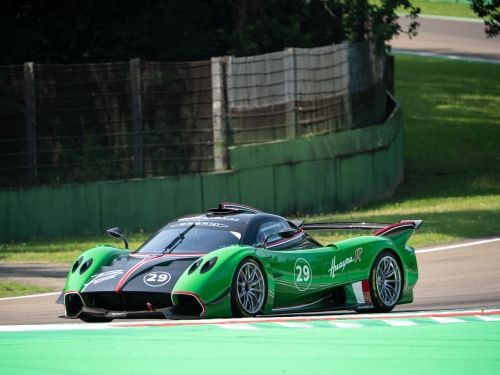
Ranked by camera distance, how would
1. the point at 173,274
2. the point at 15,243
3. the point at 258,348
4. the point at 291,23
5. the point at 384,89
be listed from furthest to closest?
the point at 384,89, the point at 291,23, the point at 15,243, the point at 173,274, the point at 258,348

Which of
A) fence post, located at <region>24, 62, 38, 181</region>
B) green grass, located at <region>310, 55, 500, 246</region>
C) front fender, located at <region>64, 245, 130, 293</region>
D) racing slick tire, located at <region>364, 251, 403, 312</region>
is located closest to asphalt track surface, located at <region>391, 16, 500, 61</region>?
green grass, located at <region>310, 55, 500, 246</region>

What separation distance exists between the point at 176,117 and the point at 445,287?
32.1ft

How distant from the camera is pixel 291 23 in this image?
31.3 meters

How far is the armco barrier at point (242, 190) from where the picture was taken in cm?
2364

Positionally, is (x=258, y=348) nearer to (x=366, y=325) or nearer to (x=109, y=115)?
(x=366, y=325)

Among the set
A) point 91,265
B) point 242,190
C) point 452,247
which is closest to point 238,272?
point 91,265

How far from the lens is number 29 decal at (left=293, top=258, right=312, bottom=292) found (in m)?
13.5

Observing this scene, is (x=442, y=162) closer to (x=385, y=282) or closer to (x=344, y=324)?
(x=385, y=282)

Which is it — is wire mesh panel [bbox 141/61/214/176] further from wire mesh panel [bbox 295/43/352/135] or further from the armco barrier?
wire mesh panel [bbox 295/43/352/135]

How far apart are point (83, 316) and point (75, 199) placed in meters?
10.9

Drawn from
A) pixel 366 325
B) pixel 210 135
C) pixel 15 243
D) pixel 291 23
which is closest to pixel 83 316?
pixel 366 325

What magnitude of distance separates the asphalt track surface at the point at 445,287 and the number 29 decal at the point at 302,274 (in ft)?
2.95

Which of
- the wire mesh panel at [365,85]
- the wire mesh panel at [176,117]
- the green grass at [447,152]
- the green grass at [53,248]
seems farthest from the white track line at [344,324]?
the wire mesh panel at [365,85]

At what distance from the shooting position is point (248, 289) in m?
12.8
